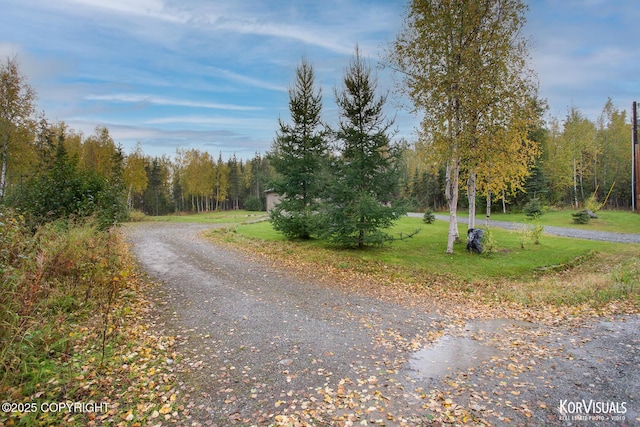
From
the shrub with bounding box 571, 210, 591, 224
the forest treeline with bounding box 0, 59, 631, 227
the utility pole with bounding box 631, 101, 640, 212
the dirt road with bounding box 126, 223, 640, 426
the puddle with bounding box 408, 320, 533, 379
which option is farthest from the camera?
the utility pole with bounding box 631, 101, 640, 212

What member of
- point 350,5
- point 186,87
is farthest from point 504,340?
point 186,87

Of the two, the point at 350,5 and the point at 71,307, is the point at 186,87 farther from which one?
the point at 71,307

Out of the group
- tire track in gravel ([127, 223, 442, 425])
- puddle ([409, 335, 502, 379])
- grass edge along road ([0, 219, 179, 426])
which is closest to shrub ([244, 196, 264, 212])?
tire track in gravel ([127, 223, 442, 425])

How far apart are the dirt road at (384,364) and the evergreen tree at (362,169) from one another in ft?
17.6

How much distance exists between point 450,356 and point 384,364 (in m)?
1.13

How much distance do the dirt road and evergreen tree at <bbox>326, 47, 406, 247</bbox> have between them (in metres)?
5.38

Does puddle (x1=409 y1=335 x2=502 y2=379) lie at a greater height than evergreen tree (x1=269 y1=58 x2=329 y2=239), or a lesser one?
lesser

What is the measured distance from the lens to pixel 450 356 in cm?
489

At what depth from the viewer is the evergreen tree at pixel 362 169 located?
12.6 m

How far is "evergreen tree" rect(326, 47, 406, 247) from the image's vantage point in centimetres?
1264

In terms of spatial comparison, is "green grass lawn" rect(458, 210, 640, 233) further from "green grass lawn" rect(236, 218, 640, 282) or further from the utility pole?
"green grass lawn" rect(236, 218, 640, 282)

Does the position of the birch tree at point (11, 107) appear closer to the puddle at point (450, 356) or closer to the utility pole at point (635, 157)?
the puddle at point (450, 356)

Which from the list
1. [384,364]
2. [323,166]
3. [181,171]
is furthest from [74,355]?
[181,171]

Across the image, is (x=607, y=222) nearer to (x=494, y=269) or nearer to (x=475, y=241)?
(x=475, y=241)
